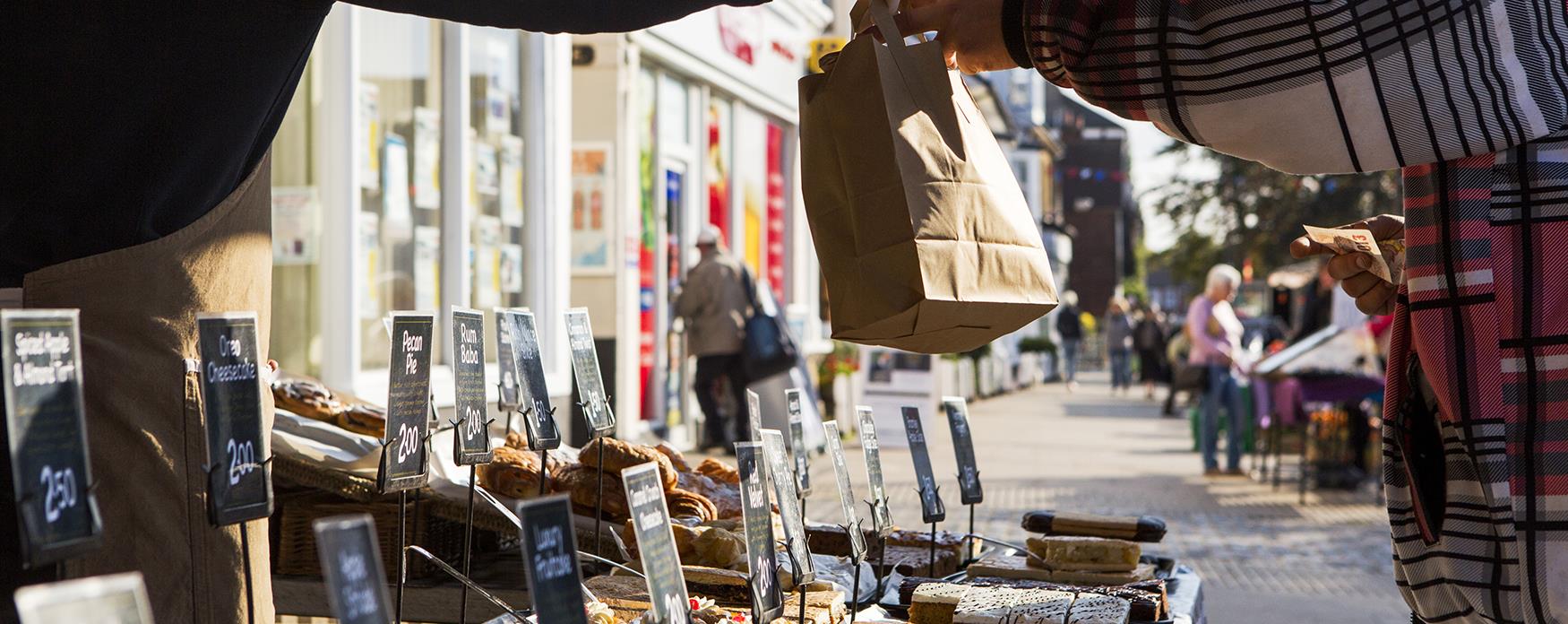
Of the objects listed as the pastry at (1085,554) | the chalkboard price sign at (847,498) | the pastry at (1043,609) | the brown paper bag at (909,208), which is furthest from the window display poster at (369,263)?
the brown paper bag at (909,208)

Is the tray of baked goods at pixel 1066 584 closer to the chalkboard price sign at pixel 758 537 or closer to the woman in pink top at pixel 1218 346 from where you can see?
the chalkboard price sign at pixel 758 537

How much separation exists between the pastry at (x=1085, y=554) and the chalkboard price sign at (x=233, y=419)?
182 centimetres

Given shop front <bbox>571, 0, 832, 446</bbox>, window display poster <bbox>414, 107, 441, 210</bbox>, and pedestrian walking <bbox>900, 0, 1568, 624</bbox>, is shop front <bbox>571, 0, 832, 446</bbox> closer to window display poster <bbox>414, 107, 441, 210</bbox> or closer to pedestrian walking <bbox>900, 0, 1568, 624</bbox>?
window display poster <bbox>414, 107, 441, 210</bbox>

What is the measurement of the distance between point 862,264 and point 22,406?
1.02 m

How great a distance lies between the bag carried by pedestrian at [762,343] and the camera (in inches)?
408

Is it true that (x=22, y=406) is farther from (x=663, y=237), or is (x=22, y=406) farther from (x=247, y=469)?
(x=663, y=237)

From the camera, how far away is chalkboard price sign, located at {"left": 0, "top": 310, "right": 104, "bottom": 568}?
1020mm

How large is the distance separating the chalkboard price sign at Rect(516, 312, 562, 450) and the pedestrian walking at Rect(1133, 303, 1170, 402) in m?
23.2

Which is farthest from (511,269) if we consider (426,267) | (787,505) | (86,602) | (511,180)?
(86,602)

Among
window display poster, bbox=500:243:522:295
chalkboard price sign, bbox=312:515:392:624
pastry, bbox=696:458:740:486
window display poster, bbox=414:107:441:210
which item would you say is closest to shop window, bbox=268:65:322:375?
window display poster, bbox=414:107:441:210

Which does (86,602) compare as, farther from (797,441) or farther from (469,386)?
(797,441)

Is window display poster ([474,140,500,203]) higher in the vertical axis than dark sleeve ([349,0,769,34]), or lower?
higher

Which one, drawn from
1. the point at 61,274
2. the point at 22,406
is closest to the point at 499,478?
the point at 61,274

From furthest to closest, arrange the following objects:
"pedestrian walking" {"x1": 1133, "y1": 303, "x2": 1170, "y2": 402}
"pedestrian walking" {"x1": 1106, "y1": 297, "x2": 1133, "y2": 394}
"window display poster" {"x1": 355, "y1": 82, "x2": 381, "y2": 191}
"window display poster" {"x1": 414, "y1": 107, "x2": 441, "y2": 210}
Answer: "pedestrian walking" {"x1": 1106, "y1": 297, "x2": 1133, "y2": 394}, "pedestrian walking" {"x1": 1133, "y1": 303, "x2": 1170, "y2": 402}, "window display poster" {"x1": 414, "y1": 107, "x2": 441, "y2": 210}, "window display poster" {"x1": 355, "y1": 82, "x2": 381, "y2": 191}
